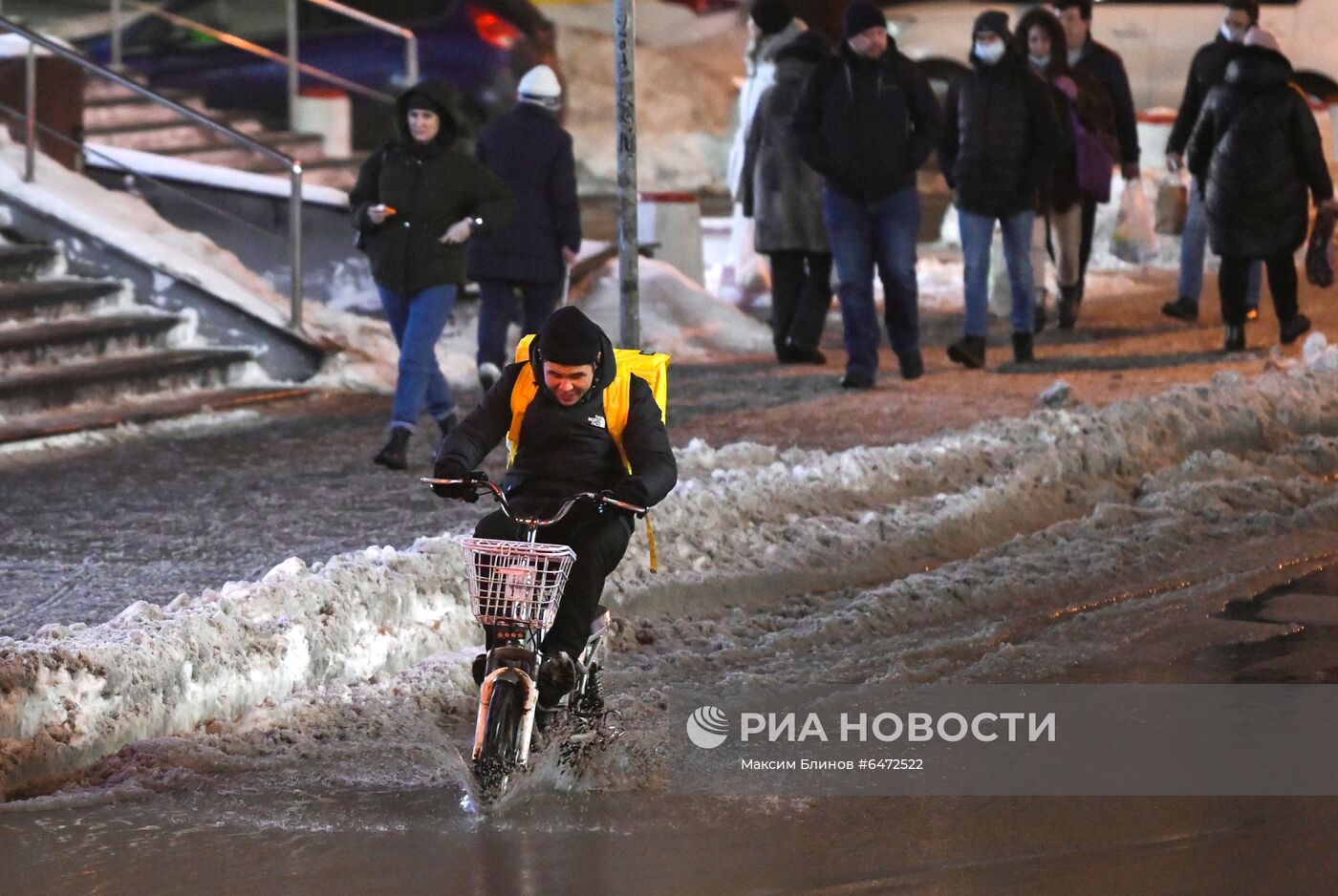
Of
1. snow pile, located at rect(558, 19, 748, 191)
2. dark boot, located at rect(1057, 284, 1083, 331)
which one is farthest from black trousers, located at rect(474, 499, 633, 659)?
snow pile, located at rect(558, 19, 748, 191)

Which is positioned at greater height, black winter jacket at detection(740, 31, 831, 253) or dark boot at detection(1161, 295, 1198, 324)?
black winter jacket at detection(740, 31, 831, 253)

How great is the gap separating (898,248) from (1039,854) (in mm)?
7288

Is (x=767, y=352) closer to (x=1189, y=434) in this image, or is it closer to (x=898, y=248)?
(x=898, y=248)

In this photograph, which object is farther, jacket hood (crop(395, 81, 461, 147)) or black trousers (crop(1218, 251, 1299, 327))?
black trousers (crop(1218, 251, 1299, 327))

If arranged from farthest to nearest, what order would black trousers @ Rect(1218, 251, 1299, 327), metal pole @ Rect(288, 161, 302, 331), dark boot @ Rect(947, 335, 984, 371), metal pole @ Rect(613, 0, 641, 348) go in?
black trousers @ Rect(1218, 251, 1299, 327), dark boot @ Rect(947, 335, 984, 371), metal pole @ Rect(288, 161, 302, 331), metal pole @ Rect(613, 0, 641, 348)

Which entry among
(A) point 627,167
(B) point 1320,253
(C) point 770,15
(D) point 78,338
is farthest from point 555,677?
(B) point 1320,253

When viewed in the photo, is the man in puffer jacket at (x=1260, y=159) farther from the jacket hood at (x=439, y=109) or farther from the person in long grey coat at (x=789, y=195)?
the jacket hood at (x=439, y=109)

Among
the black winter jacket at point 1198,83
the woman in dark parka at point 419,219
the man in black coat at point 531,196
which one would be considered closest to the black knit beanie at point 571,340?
the woman in dark parka at point 419,219

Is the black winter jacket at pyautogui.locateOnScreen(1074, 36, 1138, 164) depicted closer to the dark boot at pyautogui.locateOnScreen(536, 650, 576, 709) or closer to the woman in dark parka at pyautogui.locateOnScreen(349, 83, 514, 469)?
the woman in dark parka at pyautogui.locateOnScreen(349, 83, 514, 469)

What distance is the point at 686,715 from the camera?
6441mm

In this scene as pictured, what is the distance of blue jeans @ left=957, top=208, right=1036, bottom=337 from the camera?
13.0 m

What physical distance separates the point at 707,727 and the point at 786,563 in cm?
215

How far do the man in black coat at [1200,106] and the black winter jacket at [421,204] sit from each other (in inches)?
213

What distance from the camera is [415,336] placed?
396 inches
